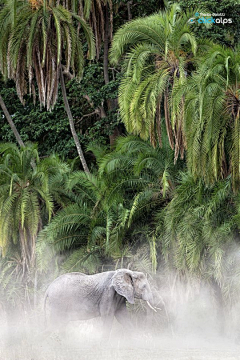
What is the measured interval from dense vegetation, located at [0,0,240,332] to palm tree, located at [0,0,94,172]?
0.03 meters

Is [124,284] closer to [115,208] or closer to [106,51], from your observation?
[115,208]

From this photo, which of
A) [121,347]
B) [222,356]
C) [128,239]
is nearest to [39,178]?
[128,239]

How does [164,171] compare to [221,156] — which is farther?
[164,171]

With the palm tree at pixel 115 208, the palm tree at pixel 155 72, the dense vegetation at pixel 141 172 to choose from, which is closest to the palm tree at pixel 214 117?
the dense vegetation at pixel 141 172

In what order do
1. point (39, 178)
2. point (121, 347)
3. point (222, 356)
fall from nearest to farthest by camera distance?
point (222, 356)
point (121, 347)
point (39, 178)

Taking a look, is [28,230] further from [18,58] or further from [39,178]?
[18,58]

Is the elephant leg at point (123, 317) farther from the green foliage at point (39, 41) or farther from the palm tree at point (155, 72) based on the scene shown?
the green foliage at point (39, 41)

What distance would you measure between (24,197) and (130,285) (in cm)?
487

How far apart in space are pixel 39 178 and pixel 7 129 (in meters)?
6.20

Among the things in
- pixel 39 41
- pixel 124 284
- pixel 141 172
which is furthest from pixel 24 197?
pixel 124 284

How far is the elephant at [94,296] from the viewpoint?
50.6 feet

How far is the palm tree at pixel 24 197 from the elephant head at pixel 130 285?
3771mm

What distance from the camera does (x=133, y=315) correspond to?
1738 cm

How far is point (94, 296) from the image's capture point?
15.9m
